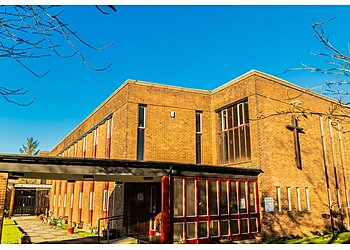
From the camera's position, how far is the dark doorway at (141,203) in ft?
51.2

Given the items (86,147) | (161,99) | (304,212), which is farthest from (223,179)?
(86,147)

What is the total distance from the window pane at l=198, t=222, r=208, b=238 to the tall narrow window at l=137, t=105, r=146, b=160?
5.35 m

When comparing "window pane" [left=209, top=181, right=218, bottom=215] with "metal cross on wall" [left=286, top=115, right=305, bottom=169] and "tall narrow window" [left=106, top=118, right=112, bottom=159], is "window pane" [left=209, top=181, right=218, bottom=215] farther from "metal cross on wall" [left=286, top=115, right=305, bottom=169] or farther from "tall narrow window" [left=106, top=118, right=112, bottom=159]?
"tall narrow window" [left=106, top=118, right=112, bottom=159]

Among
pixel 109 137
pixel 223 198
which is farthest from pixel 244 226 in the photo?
pixel 109 137

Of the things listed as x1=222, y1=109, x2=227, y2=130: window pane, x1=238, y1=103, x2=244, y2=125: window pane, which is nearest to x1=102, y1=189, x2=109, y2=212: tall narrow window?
x1=222, y1=109, x2=227, y2=130: window pane

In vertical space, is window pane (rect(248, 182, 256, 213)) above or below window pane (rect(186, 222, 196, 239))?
above

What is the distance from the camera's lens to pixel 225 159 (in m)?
18.0

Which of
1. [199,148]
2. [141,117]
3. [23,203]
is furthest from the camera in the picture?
[23,203]

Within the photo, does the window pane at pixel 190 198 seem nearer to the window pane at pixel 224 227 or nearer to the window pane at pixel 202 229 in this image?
the window pane at pixel 202 229

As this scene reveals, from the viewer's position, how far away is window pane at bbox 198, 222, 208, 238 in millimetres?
12812

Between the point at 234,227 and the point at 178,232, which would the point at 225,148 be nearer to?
the point at 234,227

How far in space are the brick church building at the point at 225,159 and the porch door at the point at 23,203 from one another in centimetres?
2116

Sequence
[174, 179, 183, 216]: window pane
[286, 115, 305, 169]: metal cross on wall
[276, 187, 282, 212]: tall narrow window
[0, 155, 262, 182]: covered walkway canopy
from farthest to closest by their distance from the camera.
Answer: [286, 115, 305, 169]: metal cross on wall
[276, 187, 282, 212]: tall narrow window
[174, 179, 183, 216]: window pane
[0, 155, 262, 182]: covered walkway canopy

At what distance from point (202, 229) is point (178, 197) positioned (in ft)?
5.67
